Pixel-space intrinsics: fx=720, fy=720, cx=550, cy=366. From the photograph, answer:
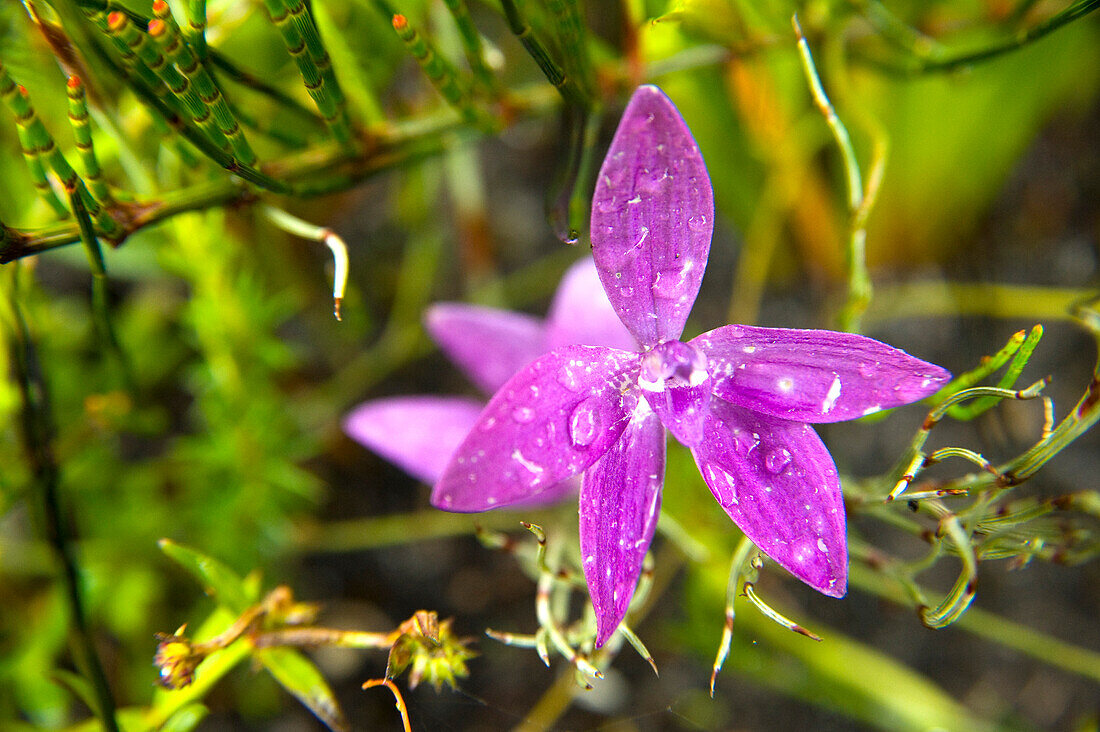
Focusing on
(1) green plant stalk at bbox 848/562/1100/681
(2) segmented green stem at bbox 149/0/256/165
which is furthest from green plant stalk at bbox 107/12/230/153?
(1) green plant stalk at bbox 848/562/1100/681

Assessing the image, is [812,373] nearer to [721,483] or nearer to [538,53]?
[721,483]

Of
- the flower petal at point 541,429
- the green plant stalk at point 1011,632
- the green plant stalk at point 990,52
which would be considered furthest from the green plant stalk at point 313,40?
the green plant stalk at point 1011,632

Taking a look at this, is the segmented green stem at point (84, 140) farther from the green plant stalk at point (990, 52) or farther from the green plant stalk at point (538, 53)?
the green plant stalk at point (990, 52)

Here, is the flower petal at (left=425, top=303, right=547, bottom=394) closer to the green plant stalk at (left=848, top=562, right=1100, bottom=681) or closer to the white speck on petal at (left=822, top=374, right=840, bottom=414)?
the white speck on petal at (left=822, top=374, right=840, bottom=414)

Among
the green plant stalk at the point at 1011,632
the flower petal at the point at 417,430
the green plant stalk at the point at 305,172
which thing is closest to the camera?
the green plant stalk at the point at 305,172

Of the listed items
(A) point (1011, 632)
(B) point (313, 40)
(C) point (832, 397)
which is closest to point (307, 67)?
(B) point (313, 40)

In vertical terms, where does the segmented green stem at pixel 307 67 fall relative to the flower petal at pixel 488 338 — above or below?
above

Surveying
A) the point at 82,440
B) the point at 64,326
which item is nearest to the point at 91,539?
the point at 82,440
